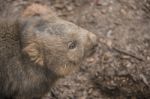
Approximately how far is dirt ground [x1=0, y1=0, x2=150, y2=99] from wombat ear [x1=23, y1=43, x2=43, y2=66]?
1.22 m

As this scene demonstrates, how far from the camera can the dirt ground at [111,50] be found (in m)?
6.35

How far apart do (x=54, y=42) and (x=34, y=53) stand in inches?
8.8

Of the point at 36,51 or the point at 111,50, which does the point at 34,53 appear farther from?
the point at 111,50

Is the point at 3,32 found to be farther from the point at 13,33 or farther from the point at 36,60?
the point at 36,60

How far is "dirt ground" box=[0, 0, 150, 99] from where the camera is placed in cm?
635

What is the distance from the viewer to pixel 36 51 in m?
5.00

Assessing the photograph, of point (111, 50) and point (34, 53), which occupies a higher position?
point (34, 53)

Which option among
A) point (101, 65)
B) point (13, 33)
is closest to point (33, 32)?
point (13, 33)

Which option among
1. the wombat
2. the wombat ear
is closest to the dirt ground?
the wombat

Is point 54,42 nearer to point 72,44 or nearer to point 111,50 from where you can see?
point 72,44

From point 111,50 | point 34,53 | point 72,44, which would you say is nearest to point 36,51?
point 34,53

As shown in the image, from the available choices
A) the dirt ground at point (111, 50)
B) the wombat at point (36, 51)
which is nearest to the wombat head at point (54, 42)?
the wombat at point (36, 51)

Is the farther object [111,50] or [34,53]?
[111,50]

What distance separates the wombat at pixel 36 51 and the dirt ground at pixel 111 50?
106 cm
